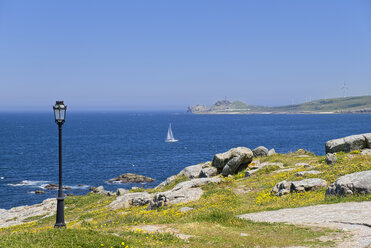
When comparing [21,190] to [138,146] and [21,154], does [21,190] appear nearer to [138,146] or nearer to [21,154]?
[21,154]

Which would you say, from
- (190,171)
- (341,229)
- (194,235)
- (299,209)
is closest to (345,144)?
(190,171)

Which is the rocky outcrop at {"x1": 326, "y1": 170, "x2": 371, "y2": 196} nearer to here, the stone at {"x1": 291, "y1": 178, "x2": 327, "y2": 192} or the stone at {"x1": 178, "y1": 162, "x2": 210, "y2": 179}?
the stone at {"x1": 291, "y1": 178, "x2": 327, "y2": 192}

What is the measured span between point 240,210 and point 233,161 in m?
15.8

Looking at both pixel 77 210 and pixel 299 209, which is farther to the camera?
pixel 77 210

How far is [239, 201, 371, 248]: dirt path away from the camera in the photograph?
1352cm

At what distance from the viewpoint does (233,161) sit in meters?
37.6

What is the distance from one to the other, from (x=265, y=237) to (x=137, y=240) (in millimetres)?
5222

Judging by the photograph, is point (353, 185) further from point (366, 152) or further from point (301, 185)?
point (366, 152)

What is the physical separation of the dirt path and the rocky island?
0.12 feet

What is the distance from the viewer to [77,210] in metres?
34.5

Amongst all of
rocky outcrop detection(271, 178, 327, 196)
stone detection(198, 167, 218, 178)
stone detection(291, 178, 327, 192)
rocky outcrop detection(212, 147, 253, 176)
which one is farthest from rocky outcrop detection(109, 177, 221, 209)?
stone detection(291, 178, 327, 192)

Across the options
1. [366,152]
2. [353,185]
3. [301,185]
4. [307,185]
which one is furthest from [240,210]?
[366,152]

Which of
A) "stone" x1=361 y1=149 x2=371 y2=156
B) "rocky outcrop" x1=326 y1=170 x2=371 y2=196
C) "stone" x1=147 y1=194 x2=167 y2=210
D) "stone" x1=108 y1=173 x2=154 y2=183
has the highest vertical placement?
"stone" x1=361 y1=149 x2=371 y2=156

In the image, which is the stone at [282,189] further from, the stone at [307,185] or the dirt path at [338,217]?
the dirt path at [338,217]
